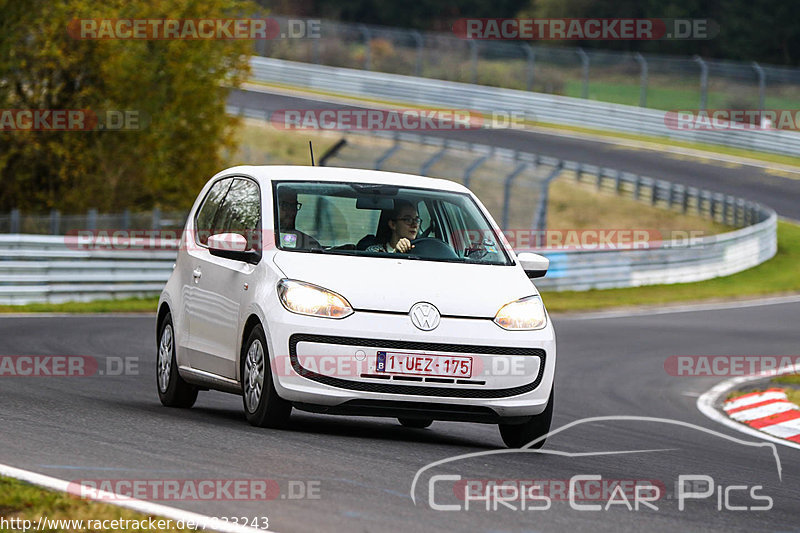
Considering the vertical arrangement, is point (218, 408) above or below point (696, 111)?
above

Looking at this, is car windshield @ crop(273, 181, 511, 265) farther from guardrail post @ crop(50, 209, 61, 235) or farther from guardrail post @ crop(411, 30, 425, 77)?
guardrail post @ crop(411, 30, 425, 77)

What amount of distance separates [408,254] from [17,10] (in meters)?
20.2

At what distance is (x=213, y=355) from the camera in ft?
29.6

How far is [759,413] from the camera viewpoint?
12883 mm

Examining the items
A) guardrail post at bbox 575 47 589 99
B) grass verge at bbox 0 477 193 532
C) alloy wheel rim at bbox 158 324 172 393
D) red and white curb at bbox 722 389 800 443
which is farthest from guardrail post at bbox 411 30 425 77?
grass verge at bbox 0 477 193 532

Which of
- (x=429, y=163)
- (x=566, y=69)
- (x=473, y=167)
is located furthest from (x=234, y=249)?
(x=566, y=69)

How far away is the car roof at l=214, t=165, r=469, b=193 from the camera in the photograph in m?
9.09

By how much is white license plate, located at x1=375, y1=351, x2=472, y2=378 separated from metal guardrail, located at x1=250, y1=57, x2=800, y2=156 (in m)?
42.7

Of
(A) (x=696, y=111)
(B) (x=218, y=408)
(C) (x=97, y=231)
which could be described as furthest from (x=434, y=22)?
(B) (x=218, y=408)

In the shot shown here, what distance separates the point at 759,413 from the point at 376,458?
6495 mm

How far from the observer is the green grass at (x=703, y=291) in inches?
1011

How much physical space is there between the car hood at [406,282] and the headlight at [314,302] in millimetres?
40

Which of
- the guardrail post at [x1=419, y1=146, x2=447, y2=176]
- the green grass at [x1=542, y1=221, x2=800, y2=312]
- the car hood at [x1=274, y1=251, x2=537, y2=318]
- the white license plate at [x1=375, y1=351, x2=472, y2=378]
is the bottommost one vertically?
the green grass at [x1=542, y1=221, x2=800, y2=312]

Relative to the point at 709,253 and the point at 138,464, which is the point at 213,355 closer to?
the point at 138,464
